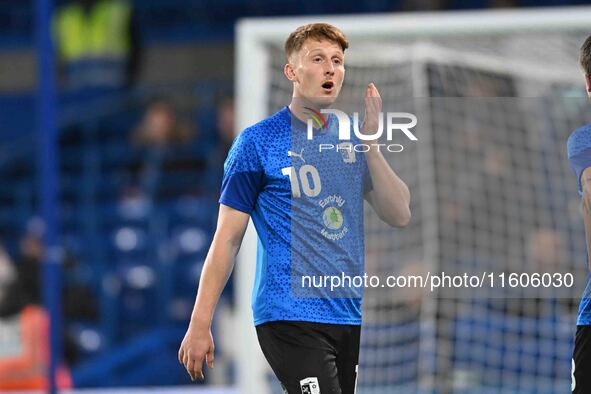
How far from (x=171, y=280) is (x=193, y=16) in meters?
3.02

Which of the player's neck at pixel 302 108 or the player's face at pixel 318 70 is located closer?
the player's face at pixel 318 70

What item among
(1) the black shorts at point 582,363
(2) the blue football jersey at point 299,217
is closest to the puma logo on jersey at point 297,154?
(2) the blue football jersey at point 299,217

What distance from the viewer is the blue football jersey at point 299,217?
3.68 metres

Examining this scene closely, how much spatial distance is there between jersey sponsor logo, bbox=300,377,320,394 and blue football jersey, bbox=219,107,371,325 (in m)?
0.17

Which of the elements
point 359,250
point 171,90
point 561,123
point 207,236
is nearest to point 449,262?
point 561,123

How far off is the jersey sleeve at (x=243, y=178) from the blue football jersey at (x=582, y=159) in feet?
2.89

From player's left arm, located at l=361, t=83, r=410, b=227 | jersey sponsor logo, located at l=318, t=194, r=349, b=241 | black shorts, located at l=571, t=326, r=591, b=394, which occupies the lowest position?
black shorts, located at l=571, t=326, r=591, b=394

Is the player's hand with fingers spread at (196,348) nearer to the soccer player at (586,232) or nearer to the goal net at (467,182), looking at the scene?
the soccer player at (586,232)

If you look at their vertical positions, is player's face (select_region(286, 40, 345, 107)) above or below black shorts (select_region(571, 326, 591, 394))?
above

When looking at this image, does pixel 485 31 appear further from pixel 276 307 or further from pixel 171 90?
pixel 171 90

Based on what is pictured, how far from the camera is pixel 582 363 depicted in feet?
11.8

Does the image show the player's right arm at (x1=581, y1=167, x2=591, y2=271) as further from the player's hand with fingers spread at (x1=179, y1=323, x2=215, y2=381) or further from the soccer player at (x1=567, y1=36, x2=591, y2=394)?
the player's hand with fingers spread at (x1=179, y1=323, x2=215, y2=381)

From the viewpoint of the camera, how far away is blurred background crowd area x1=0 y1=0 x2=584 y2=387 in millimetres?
10172

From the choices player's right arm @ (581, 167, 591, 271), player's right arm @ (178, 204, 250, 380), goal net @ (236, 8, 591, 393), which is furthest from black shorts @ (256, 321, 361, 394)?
goal net @ (236, 8, 591, 393)
